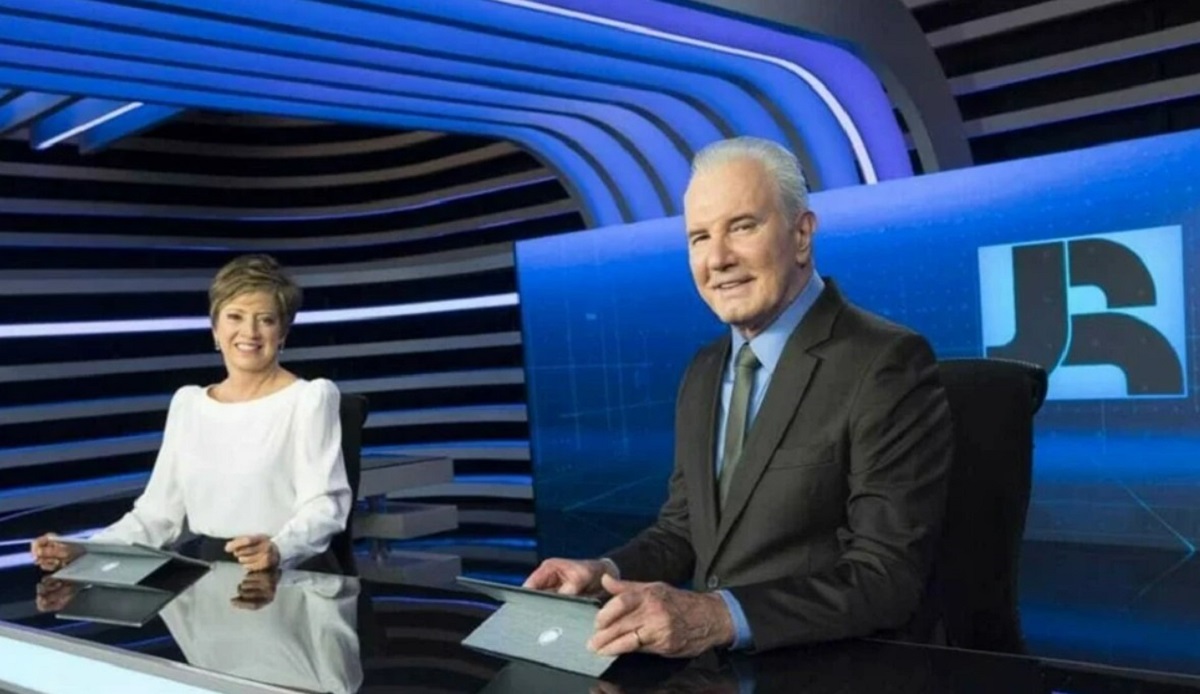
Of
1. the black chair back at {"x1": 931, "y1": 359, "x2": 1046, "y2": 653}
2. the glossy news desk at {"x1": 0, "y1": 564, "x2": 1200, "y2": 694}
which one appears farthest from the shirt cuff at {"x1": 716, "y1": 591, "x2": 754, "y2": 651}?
the black chair back at {"x1": 931, "y1": 359, "x2": 1046, "y2": 653}

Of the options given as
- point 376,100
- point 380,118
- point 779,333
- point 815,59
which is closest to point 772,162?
point 779,333

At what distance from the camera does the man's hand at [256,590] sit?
176cm

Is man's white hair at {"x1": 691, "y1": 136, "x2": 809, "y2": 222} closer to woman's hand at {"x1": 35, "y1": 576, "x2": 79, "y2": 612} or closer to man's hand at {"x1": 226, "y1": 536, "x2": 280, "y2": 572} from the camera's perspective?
man's hand at {"x1": 226, "y1": 536, "x2": 280, "y2": 572}

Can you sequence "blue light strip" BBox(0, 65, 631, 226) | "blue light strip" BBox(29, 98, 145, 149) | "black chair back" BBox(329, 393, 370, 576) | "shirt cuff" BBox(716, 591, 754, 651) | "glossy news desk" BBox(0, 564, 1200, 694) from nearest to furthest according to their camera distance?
"glossy news desk" BBox(0, 564, 1200, 694), "shirt cuff" BBox(716, 591, 754, 651), "black chair back" BBox(329, 393, 370, 576), "blue light strip" BBox(0, 65, 631, 226), "blue light strip" BBox(29, 98, 145, 149)

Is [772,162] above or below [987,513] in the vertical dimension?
above

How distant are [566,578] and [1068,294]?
4.20m

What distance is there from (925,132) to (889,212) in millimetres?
448

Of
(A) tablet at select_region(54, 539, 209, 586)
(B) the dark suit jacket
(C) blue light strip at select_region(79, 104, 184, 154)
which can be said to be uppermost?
(C) blue light strip at select_region(79, 104, 184, 154)

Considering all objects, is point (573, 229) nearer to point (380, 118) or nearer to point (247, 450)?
point (380, 118)

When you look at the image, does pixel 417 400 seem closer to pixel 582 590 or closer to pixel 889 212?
pixel 889 212

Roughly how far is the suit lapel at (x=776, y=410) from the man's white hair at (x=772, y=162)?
17 centimetres

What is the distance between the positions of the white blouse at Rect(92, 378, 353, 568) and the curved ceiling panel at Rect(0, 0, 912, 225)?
225cm

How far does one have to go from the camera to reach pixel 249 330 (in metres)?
2.33

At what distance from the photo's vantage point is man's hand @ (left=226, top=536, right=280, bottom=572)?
6.68ft
